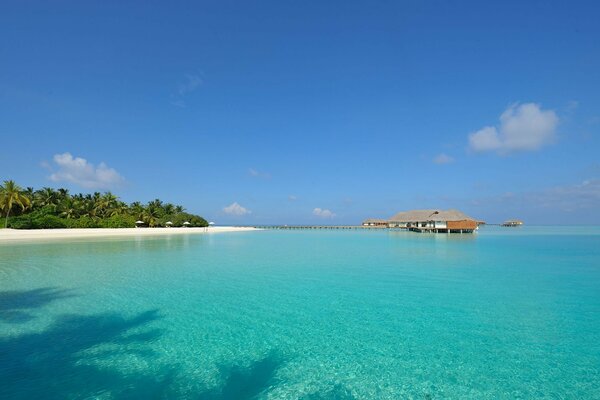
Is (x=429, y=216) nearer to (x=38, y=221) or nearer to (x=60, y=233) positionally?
(x=60, y=233)

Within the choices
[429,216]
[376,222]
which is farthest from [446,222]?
[376,222]

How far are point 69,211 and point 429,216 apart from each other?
2528 inches

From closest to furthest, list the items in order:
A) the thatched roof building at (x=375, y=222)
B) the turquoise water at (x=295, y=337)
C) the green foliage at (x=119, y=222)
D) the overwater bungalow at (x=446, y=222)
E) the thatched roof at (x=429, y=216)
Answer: the turquoise water at (x=295, y=337) < the green foliage at (x=119, y=222) < the overwater bungalow at (x=446, y=222) < the thatched roof at (x=429, y=216) < the thatched roof building at (x=375, y=222)

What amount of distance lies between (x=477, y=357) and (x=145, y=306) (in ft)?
30.4

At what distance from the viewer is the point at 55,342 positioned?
6.85 m

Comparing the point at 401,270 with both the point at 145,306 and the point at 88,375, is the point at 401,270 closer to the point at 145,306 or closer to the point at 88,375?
the point at 145,306

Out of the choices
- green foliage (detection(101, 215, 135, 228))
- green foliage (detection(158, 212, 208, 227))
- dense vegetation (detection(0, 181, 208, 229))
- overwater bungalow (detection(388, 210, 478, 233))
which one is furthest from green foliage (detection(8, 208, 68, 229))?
overwater bungalow (detection(388, 210, 478, 233))

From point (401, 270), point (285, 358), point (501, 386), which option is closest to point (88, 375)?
point (285, 358)

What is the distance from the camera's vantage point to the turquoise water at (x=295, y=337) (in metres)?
5.27

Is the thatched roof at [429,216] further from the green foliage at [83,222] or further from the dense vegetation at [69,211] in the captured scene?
the green foliage at [83,222]

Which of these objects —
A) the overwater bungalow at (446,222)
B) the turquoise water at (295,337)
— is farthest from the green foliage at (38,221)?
the overwater bungalow at (446,222)

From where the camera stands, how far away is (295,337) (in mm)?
7480

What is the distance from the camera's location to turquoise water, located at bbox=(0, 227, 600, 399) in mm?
5270

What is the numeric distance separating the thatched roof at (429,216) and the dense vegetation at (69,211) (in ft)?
168
